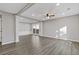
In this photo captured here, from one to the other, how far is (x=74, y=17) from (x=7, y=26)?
4.62m

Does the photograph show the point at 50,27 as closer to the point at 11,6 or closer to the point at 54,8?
the point at 54,8

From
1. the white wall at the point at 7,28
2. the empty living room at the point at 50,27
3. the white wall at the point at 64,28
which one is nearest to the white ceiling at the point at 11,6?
the empty living room at the point at 50,27

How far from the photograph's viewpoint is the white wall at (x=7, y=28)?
14.4ft

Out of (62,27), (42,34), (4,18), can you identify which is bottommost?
(42,34)

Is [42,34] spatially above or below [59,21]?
below

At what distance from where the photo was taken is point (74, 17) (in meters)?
4.93

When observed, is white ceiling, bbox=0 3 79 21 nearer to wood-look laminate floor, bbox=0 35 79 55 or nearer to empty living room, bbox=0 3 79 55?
empty living room, bbox=0 3 79 55

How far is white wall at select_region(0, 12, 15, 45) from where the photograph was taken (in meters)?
4.39

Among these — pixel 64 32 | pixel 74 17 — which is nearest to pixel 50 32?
pixel 64 32

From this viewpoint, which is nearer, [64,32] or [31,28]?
[64,32]

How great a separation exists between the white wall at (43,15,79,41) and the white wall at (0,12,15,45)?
4.02m

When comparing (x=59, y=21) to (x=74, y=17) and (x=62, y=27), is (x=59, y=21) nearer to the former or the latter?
(x=62, y=27)

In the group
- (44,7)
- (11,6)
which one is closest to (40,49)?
(44,7)

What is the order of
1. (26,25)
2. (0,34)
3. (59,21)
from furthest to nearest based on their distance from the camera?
(26,25)
(59,21)
(0,34)
